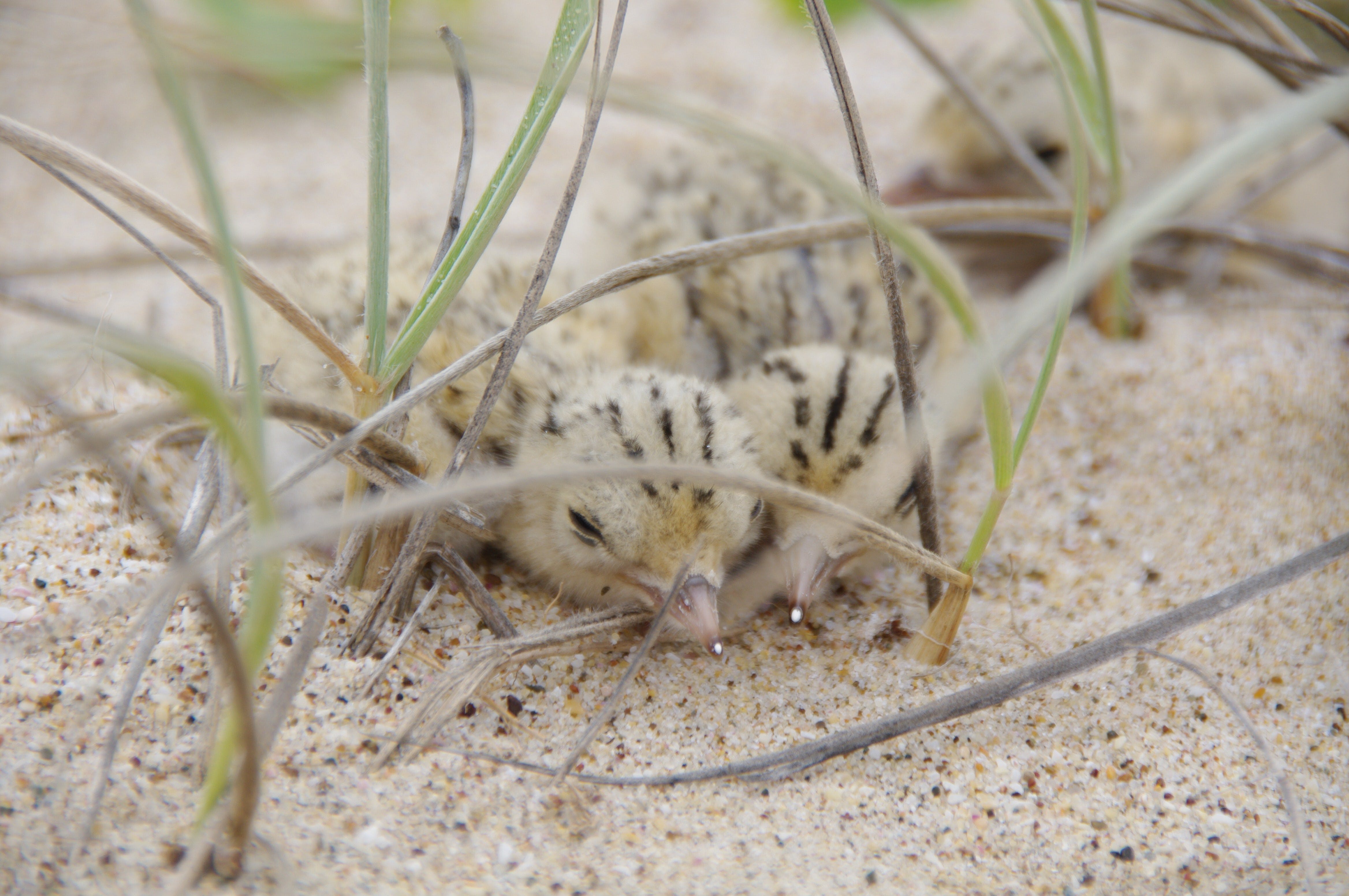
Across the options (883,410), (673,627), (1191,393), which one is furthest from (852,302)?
(673,627)

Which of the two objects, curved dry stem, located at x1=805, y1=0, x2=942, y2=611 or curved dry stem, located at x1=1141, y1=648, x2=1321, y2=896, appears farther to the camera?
curved dry stem, located at x1=805, y1=0, x2=942, y2=611

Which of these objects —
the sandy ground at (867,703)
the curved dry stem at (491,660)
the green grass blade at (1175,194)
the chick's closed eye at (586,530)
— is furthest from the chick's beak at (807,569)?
the green grass blade at (1175,194)

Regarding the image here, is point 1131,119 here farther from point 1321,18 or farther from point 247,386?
point 247,386

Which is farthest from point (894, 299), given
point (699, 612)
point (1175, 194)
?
point (699, 612)

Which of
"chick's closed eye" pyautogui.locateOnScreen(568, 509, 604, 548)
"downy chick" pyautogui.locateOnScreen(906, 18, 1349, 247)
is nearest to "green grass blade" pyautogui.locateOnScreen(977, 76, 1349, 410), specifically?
"chick's closed eye" pyautogui.locateOnScreen(568, 509, 604, 548)

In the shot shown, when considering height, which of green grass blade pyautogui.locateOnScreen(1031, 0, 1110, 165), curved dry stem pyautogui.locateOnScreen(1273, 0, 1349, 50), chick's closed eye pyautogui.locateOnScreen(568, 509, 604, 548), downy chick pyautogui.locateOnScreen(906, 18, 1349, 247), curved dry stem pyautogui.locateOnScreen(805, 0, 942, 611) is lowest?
chick's closed eye pyautogui.locateOnScreen(568, 509, 604, 548)

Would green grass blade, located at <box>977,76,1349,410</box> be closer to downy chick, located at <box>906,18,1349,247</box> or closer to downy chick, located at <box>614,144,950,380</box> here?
downy chick, located at <box>614,144,950,380</box>

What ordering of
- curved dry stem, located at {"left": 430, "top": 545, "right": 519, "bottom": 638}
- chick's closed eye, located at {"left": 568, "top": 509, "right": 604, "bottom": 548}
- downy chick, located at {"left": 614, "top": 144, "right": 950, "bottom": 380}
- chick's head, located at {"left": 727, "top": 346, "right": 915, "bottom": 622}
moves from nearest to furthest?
curved dry stem, located at {"left": 430, "top": 545, "right": 519, "bottom": 638}
chick's closed eye, located at {"left": 568, "top": 509, "right": 604, "bottom": 548}
chick's head, located at {"left": 727, "top": 346, "right": 915, "bottom": 622}
downy chick, located at {"left": 614, "top": 144, "right": 950, "bottom": 380}
